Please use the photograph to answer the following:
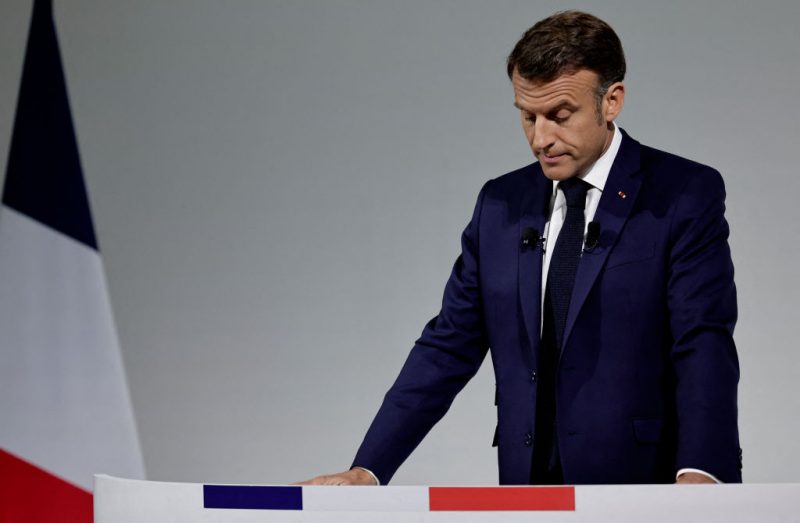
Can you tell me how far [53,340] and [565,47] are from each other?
2696 millimetres

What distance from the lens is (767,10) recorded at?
363 centimetres

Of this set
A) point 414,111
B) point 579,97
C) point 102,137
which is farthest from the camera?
point 102,137

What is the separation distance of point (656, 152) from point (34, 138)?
274 centimetres

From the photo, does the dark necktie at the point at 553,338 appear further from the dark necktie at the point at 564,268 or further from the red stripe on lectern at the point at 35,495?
the red stripe on lectern at the point at 35,495

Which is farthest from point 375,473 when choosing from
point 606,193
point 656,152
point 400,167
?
point 400,167

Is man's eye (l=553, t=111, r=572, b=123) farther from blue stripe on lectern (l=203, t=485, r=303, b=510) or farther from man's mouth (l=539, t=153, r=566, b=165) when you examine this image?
blue stripe on lectern (l=203, t=485, r=303, b=510)

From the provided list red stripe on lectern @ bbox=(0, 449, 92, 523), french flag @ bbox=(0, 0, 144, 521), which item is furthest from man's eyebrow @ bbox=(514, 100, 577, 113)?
red stripe on lectern @ bbox=(0, 449, 92, 523)

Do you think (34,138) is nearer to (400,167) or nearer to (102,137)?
(102,137)

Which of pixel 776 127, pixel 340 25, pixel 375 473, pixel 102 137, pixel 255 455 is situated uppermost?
pixel 340 25

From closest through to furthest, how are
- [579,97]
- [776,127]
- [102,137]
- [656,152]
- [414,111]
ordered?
[579,97] < [656,152] < [776,127] < [414,111] < [102,137]

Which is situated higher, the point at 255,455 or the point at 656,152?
the point at 656,152

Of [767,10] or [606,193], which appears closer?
[606,193]

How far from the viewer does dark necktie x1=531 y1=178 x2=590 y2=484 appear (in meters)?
1.94

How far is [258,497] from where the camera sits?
58.9 inches
